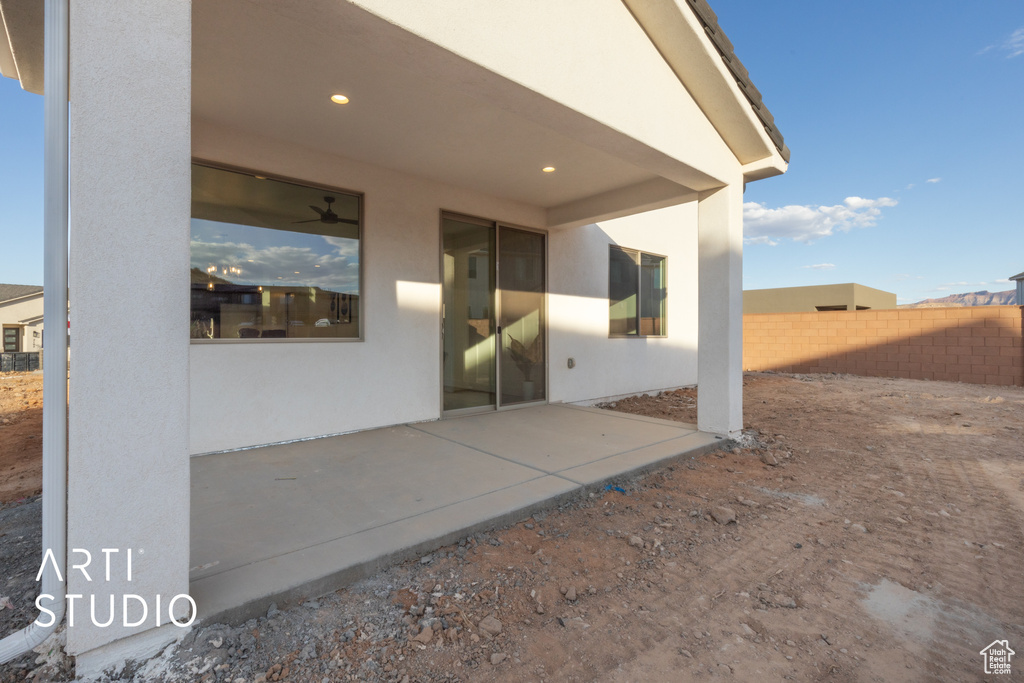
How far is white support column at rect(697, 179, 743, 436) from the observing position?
14.5 ft

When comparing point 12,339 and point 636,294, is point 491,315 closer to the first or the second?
point 636,294

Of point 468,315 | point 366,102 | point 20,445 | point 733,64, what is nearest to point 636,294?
point 468,315

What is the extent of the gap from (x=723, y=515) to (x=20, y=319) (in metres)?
31.2

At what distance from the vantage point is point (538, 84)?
2.56m

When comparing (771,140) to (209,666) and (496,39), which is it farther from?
(209,666)

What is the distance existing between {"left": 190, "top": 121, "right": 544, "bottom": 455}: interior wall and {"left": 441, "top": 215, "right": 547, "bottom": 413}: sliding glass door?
0.22 metres

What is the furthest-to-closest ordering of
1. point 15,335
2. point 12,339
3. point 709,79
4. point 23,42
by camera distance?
point 15,335 → point 12,339 → point 709,79 → point 23,42

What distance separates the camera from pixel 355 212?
15.1 feet

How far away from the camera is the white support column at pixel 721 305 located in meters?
4.43

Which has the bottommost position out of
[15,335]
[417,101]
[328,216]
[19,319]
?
[15,335]

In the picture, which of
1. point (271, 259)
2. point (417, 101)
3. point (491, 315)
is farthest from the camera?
point (491, 315)

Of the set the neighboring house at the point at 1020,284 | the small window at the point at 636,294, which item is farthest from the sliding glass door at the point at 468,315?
the neighboring house at the point at 1020,284

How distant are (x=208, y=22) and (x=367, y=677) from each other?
3.33 metres

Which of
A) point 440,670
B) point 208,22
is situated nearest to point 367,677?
point 440,670
